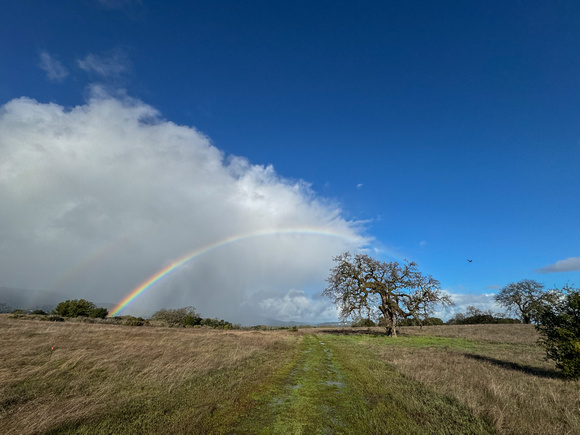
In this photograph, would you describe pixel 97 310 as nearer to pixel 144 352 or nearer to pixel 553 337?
pixel 144 352

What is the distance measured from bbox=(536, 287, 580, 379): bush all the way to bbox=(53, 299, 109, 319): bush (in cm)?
7364

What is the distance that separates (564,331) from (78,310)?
7690cm

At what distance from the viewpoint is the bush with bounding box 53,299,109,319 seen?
5606 cm

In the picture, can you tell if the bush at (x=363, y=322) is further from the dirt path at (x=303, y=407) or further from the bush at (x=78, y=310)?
the bush at (x=78, y=310)

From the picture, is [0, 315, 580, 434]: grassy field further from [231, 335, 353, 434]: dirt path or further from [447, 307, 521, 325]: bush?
[447, 307, 521, 325]: bush

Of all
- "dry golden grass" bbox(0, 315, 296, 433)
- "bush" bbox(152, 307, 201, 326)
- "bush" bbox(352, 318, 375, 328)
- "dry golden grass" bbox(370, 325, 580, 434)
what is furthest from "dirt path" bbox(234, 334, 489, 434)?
"bush" bbox(152, 307, 201, 326)

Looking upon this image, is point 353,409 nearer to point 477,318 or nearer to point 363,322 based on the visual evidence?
point 363,322

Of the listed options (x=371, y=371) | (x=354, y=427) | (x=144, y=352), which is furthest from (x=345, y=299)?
(x=354, y=427)

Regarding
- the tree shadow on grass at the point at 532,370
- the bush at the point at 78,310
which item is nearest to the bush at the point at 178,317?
the bush at the point at 78,310

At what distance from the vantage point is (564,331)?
36.8ft

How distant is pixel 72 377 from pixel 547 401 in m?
16.7

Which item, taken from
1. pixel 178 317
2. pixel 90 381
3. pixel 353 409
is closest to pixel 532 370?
pixel 353 409

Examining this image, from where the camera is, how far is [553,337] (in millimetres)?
11875

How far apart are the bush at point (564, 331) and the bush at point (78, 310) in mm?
73641
